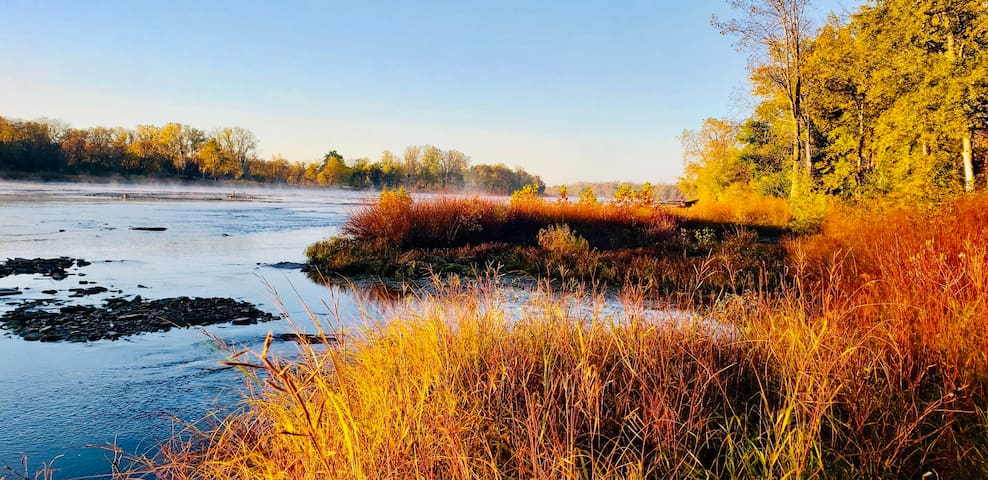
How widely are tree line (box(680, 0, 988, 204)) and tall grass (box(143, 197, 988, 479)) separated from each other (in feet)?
44.2

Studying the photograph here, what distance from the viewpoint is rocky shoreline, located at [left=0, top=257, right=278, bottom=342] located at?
6348 millimetres

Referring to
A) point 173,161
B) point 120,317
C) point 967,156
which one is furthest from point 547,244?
point 173,161

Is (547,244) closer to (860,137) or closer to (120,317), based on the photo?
(120,317)

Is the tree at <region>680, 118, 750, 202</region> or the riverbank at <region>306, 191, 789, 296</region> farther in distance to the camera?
the tree at <region>680, 118, 750, 202</region>

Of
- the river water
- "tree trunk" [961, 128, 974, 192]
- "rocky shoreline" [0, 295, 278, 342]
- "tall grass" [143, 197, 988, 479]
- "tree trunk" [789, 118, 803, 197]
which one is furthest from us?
"tree trunk" [789, 118, 803, 197]

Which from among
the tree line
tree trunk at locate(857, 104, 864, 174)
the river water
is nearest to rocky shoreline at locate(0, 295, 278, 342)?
the river water

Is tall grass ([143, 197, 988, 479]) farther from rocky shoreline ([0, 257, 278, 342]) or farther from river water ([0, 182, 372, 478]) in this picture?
rocky shoreline ([0, 257, 278, 342])

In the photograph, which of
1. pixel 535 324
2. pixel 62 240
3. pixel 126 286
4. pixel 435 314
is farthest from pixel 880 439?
pixel 62 240

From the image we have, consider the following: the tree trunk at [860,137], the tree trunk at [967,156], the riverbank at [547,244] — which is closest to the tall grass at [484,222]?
the riverbank at [547,244]

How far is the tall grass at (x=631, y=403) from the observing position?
8.33 ft

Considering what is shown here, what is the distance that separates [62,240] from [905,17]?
23645 millimetres

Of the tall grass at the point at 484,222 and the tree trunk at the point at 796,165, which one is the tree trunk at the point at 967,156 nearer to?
the tree trunk at the point at 796,165

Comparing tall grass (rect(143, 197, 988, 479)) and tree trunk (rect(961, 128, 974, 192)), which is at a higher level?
tree trunk (rect(961, 128, 974, 192))

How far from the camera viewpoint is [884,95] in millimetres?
18688
